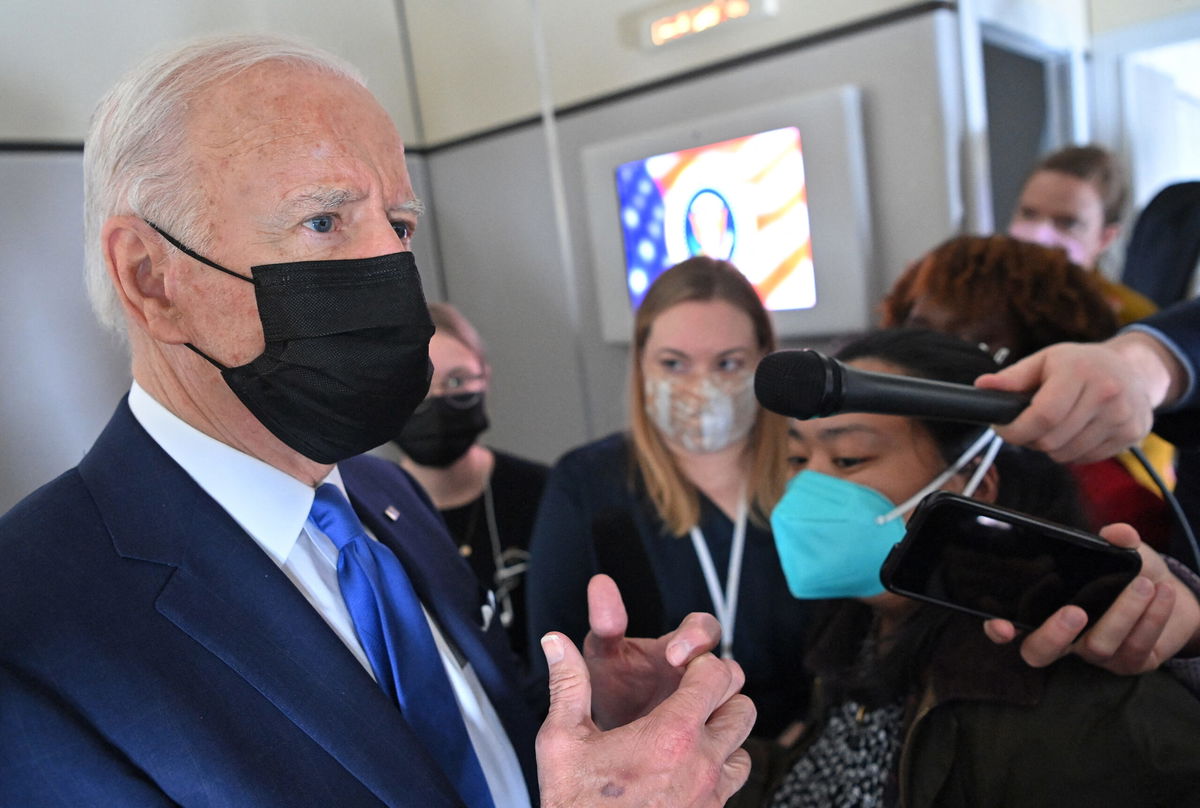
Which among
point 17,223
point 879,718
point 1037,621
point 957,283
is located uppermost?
point 17,223

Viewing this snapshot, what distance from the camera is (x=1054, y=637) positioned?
941 millimetres

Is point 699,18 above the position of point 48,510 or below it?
above

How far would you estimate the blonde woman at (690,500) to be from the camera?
1.79 metres

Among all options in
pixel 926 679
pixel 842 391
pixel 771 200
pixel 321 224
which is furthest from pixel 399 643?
pixel 771 200

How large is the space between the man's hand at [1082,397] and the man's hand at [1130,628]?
0.39ft

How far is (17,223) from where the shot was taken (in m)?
1.85

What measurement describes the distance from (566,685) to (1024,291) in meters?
1.49

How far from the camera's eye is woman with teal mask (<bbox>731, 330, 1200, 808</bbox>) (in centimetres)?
95

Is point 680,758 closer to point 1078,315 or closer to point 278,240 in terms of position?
point 278,240

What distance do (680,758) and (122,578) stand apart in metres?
0.55

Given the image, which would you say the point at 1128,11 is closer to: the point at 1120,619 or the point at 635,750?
the point at 1120,619

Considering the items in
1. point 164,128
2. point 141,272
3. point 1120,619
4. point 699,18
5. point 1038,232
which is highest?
point 699,18

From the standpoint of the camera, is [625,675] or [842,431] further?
[842,431]

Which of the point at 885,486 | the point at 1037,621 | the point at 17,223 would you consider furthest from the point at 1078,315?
the point at 17,223
